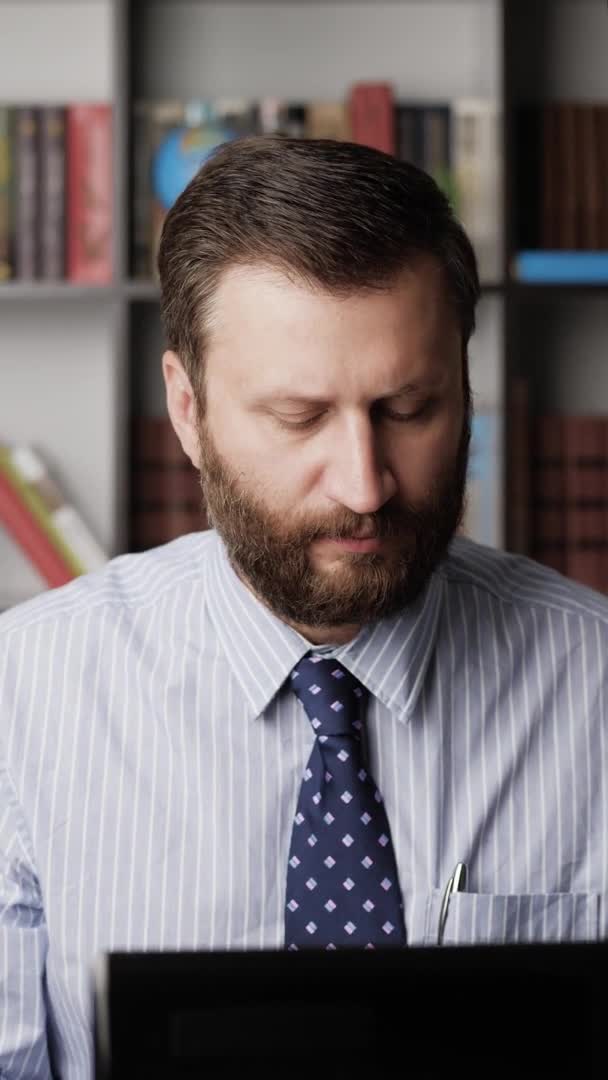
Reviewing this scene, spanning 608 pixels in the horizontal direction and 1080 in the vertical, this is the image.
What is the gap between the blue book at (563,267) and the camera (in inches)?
91.0

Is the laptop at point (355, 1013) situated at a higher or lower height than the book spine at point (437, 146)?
lower

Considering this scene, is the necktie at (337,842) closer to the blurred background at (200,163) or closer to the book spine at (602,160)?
the blurred background at (200,163)

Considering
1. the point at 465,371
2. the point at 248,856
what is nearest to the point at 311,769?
the point at 248,856

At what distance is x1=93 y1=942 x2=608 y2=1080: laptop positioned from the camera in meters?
0.45

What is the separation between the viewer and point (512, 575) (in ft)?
4.17

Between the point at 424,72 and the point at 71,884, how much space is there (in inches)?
73.3

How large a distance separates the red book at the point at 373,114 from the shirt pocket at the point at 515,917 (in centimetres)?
155

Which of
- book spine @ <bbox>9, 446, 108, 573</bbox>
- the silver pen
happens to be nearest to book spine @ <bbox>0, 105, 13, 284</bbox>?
book spine @ <bbox>9, 446, 108, 573</bbox>

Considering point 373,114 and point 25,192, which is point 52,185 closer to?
point 25,192

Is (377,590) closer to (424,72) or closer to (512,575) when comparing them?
(512,575)

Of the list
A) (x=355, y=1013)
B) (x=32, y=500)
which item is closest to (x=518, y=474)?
(x=32, y=500)

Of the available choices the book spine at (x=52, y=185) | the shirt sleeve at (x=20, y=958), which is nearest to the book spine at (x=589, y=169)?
the book spine at (x=52, y=185)

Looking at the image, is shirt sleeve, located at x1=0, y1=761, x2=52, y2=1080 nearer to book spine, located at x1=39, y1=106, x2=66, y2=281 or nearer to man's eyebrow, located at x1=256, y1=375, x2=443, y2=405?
man's eyebrow, located at x1=256, y1=375, x2=443, y2=405

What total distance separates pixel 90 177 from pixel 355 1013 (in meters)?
2.04
